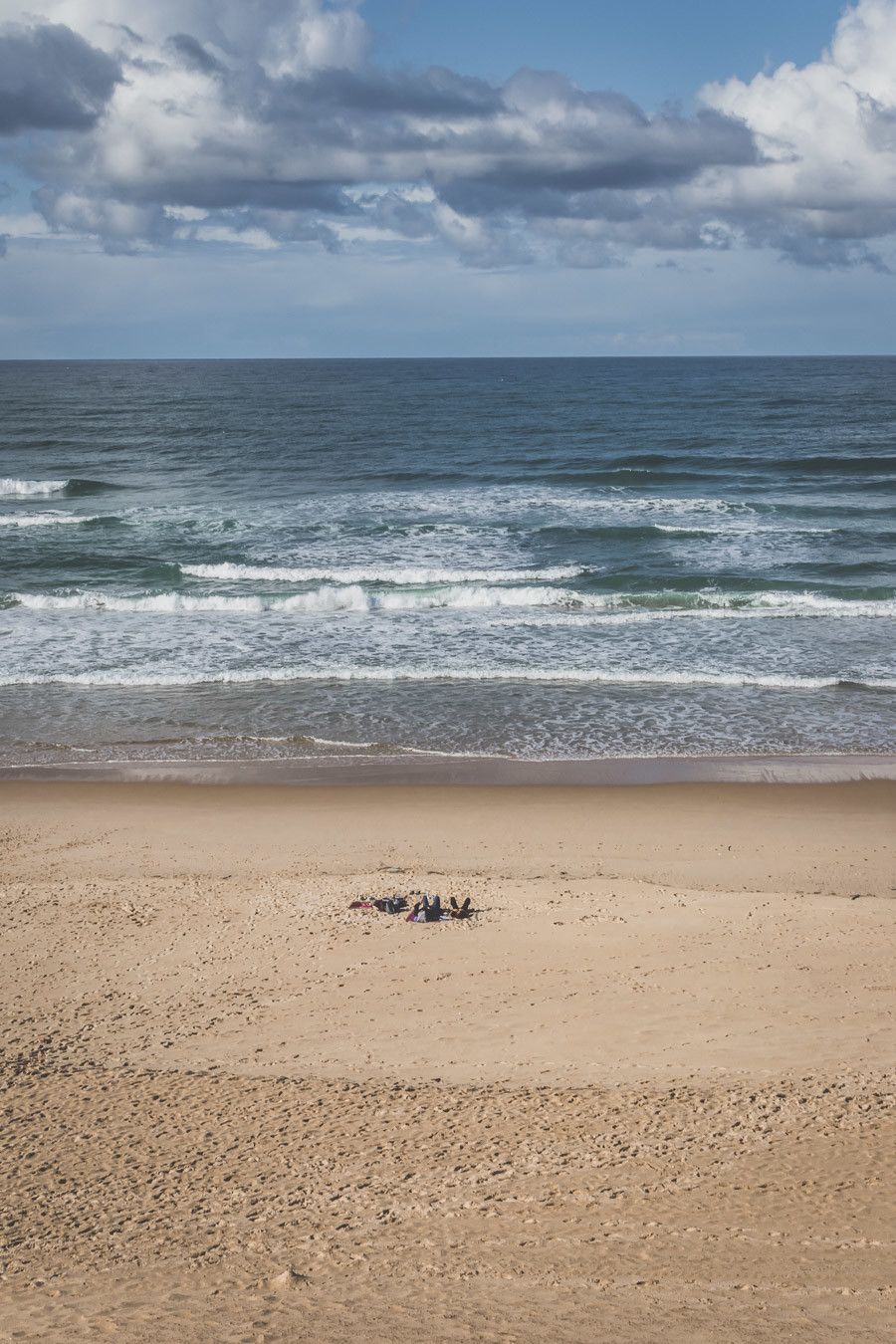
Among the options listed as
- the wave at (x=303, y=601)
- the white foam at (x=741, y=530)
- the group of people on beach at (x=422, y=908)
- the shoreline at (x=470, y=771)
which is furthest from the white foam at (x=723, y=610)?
the group of people on beach at (x=422, y=908)

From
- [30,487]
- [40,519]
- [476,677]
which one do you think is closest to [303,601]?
[476,677]

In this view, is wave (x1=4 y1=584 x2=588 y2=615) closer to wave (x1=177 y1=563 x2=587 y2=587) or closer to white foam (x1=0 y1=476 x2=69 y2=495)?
wave (x1=177 y1=563 x2=587 y2=587)

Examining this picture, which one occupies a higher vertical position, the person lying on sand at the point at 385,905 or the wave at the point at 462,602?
the wave at the point at 462,602

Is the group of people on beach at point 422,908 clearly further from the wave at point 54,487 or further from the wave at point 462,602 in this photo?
the wave at point 54,487

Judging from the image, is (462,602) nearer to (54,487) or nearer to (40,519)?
(40,519)

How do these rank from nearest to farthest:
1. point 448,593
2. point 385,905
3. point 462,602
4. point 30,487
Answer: point 385,905
point 462,602
point 448,593
point 30,487
